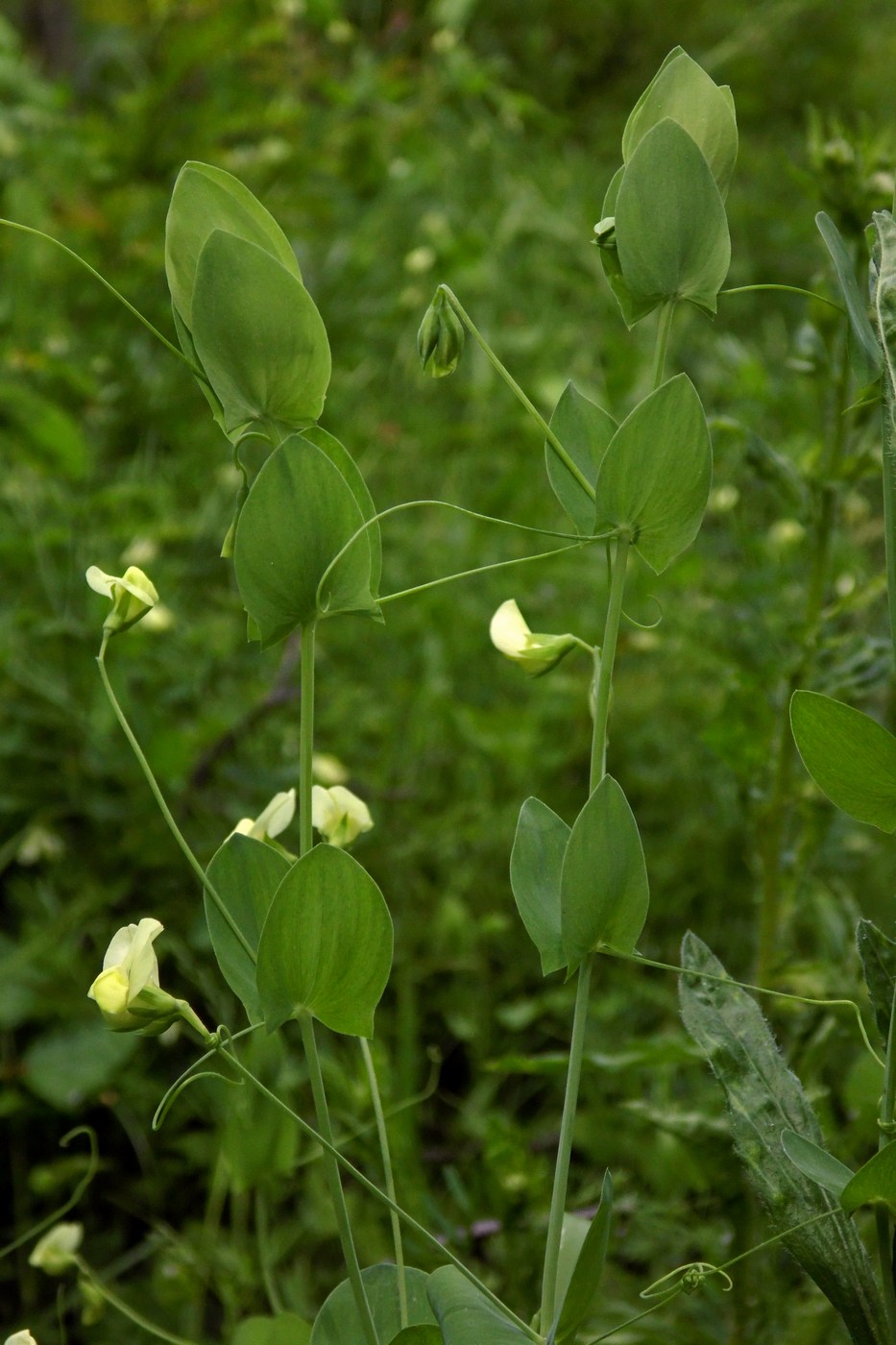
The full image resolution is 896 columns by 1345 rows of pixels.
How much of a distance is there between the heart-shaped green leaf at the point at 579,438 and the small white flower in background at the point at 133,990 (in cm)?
13

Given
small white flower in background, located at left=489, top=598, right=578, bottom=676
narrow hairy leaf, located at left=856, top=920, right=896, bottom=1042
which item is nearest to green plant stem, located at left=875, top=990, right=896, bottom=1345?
narrow hairy leaf, located at left=856, top=920, right=896, bottom=1042

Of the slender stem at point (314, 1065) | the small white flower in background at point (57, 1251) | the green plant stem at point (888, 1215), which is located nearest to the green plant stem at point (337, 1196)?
the slender stem at point (314, 1065)

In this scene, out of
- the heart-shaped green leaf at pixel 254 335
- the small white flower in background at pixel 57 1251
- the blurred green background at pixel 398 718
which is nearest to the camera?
the heart-shaped green leaf at pixel 254 335

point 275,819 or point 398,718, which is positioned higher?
point 275,819

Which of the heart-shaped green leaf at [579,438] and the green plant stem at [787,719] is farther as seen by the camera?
the green plant stem at [787,719]

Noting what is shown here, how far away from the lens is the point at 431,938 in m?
0.79

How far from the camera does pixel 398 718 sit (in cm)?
92

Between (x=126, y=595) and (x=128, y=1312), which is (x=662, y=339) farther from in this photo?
(x=128, y=1312)

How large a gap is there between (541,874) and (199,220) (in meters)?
0.15

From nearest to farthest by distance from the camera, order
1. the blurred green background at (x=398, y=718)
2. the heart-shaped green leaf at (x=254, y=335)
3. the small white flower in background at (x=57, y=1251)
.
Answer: the heart-shaped green leaf at (x=254, y=335)
the small white flower in background at (x=57, y=1251)
the blurred green background at (x=398, y=718)

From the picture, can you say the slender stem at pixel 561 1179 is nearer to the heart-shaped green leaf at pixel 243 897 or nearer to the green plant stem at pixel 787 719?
the heart-shaped green leaf at pixel 243 897

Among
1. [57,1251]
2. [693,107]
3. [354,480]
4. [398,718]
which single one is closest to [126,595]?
[354,480]

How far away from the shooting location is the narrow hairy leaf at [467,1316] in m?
0.25

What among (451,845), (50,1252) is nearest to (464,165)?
(451,845)
